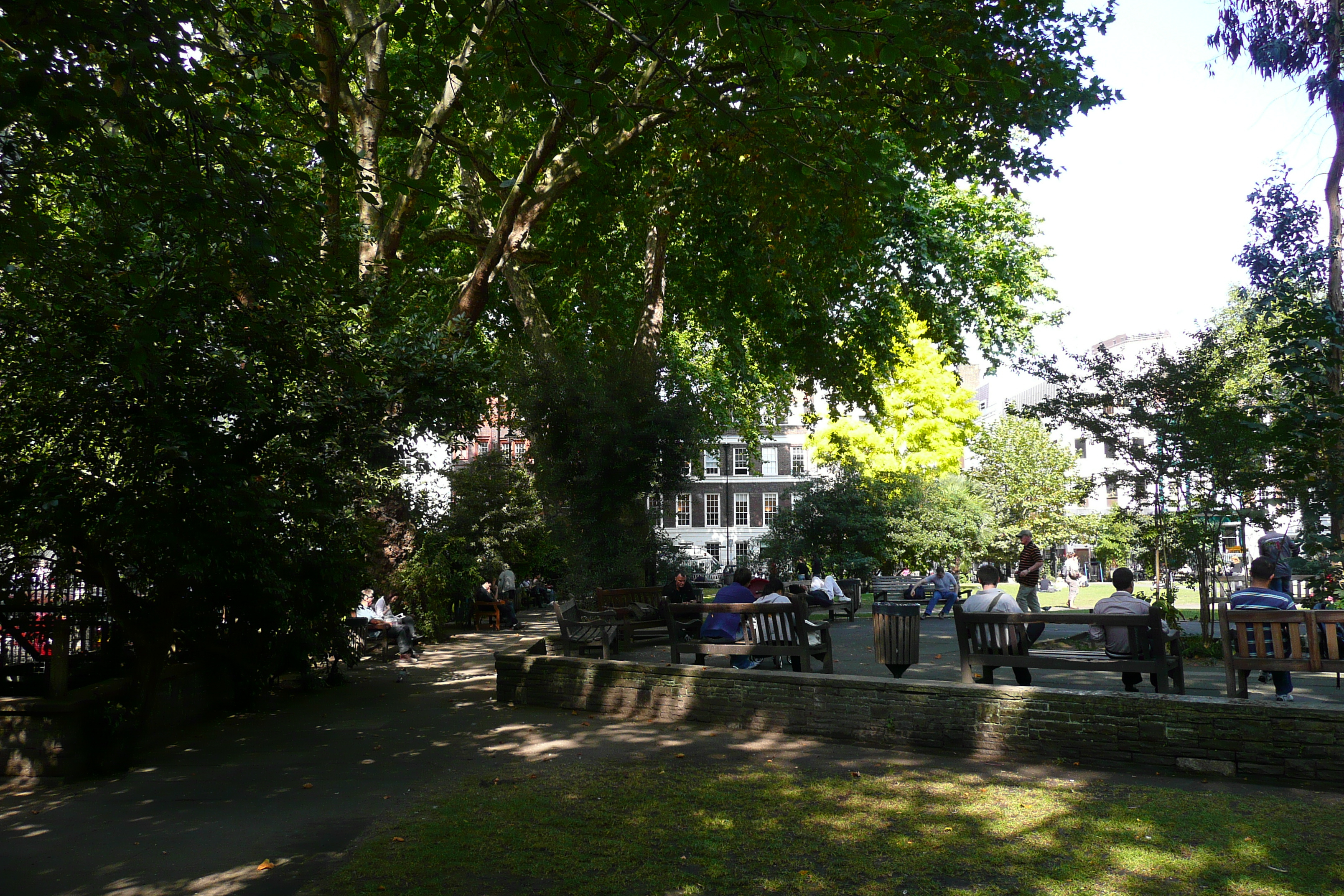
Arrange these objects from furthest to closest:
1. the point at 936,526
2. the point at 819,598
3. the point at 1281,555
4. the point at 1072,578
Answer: the point at 936,526 < the point at 1072,578 < the point at 819,598 < the point at 1281,555

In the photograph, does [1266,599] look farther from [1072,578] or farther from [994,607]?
[1072,578]

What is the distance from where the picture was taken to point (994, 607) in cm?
913

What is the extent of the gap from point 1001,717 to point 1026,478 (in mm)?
41515

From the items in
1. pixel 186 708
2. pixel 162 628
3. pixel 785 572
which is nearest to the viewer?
pixel 162 628

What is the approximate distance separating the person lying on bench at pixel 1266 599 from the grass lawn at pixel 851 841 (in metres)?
2.49

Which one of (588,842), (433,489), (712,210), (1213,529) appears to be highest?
(712,210)

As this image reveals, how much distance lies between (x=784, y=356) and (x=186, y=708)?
45.3 ft

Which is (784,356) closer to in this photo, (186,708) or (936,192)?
(936,192)

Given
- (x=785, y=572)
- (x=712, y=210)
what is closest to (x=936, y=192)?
(x=712, y=210)

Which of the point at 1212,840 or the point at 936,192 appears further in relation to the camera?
the point at 936,192

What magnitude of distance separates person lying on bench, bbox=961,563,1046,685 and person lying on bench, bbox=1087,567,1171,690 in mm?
508

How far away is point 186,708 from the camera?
10094mm

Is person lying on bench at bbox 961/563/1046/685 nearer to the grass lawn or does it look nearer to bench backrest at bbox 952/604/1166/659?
bench backrest at bbox 952/604/1166/659

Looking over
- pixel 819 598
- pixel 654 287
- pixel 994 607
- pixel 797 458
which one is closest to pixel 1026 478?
pixel 797 458
